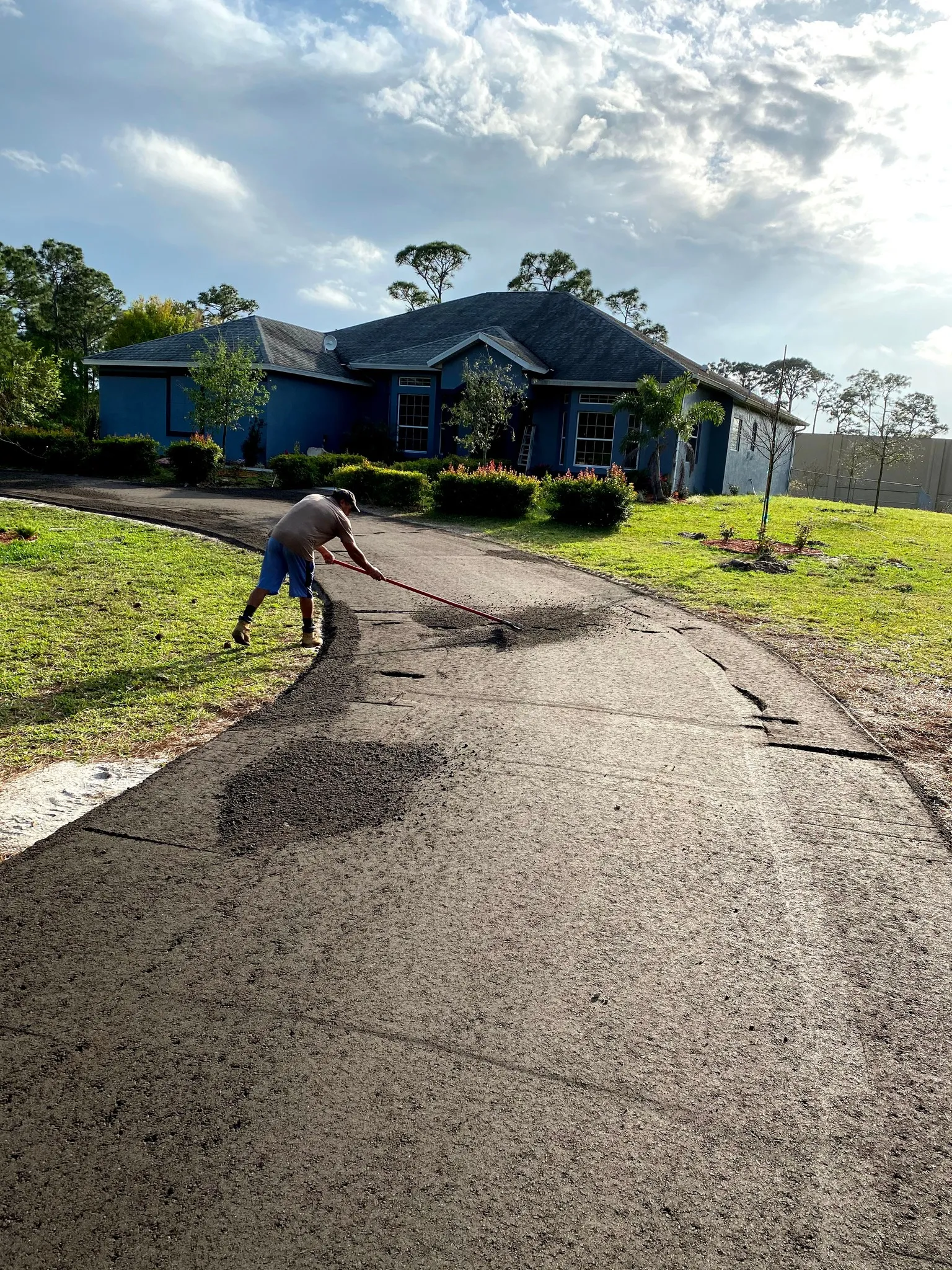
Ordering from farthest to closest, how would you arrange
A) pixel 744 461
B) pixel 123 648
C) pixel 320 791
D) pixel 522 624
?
pixel 744 461
pixel 522 624
pixel 123 648
pixel 320 791

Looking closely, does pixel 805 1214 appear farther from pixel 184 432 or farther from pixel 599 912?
pixel 184 432

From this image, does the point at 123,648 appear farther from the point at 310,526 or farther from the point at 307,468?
the point at 307,468

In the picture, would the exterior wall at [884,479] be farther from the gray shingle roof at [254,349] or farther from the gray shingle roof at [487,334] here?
the gray shingle roof at [254,349]

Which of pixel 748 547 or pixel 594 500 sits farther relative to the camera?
pixel 594 500

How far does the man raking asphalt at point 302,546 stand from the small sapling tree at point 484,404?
16.3 metres

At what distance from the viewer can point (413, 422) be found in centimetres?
2767

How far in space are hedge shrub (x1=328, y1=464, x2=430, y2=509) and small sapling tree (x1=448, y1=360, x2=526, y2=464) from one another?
15.4 feet

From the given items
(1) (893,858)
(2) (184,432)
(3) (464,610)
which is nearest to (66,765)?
(1) (893,858)

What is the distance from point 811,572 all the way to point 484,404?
489 inches

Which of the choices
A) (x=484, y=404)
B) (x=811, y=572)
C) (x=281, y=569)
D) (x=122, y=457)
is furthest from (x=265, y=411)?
(x=281, y=569)

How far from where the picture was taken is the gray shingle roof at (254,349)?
26859 mm

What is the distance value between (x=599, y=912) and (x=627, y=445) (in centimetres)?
2183

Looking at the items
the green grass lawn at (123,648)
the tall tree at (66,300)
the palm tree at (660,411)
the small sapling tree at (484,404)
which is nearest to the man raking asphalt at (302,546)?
the green grass lawn at (123,648)

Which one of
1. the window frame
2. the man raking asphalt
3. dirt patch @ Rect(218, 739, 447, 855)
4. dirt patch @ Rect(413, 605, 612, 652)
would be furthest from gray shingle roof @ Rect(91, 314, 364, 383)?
dirt patch @ Rect(218, 739, 447, 855)
